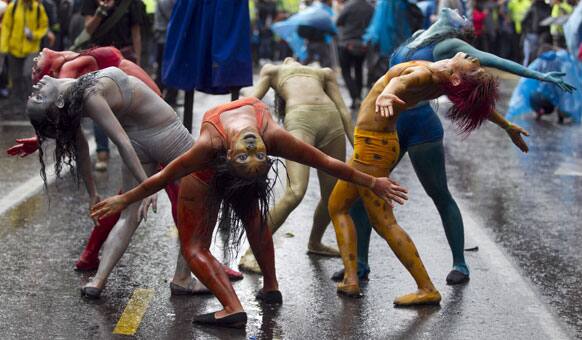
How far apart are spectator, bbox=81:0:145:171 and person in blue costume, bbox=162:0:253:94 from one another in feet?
7.25

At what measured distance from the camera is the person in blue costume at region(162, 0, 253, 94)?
9.02m

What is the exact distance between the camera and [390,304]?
23.0 ft

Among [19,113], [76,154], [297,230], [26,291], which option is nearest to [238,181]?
[76,154]

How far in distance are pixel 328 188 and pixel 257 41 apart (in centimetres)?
2166

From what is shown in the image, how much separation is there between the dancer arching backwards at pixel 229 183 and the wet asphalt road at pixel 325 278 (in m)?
0.33

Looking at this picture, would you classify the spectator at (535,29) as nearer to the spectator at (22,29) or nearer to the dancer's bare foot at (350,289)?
the spectator at (22,29)

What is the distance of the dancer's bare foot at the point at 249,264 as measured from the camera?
25.2 feet

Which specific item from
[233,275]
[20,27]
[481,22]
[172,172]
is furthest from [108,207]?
[481,22]

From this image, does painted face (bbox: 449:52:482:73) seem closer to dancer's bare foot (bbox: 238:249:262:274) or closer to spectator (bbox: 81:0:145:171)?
dancer's bare foot (bbox: 238:249:262:274)

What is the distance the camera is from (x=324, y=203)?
27.0 ft

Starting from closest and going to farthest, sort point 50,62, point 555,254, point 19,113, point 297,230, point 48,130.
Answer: point 48,130 → point 50,62 → point 555,254 → point 297,230 → point 19,113

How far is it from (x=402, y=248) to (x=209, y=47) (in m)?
2.79

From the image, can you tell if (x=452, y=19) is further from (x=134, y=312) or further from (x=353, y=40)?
(x=353, y=40)

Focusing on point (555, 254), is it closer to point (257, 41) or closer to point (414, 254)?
point (414, 254)
